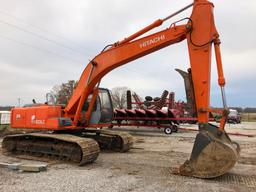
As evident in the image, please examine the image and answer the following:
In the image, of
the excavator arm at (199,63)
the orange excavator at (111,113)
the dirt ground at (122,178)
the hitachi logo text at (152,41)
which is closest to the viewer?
the dirt ground at (122,178)

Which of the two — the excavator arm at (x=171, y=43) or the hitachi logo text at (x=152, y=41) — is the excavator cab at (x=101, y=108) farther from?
the hitachi logo text at (x=152, y=41)

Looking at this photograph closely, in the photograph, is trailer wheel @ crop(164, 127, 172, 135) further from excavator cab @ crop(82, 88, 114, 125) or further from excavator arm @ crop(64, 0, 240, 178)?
excavator arm @ crop(64, 0, 240, 178)

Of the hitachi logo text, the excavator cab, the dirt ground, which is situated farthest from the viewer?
the excavator cab

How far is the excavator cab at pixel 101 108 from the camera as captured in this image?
35.4 feet

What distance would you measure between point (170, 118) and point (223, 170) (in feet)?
41.3

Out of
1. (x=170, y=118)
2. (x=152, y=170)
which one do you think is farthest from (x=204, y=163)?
(x=170, y=118)

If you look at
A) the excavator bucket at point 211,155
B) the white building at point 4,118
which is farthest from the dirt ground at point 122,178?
the white building at point 4,118

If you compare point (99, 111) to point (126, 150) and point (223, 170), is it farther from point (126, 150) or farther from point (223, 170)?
point (223, 170)

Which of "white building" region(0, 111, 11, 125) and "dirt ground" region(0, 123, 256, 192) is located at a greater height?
"white building" region(0, 111, 11, 125)

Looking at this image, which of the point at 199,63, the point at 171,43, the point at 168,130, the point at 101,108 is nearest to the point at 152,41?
the point at 171,43

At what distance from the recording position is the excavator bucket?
6793 mm

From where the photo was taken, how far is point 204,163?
7000 mm

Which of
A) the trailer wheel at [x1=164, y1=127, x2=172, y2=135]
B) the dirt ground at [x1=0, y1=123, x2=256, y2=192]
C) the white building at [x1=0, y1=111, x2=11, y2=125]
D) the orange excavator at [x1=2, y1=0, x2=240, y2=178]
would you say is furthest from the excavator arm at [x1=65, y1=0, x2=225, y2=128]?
the white building at [x1=0, y1=111, x2=11, y2=125]

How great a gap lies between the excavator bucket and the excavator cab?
4.23 meters
